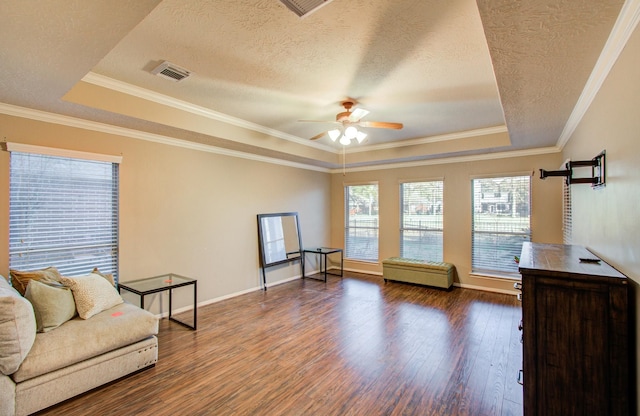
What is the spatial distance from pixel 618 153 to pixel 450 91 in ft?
5.88

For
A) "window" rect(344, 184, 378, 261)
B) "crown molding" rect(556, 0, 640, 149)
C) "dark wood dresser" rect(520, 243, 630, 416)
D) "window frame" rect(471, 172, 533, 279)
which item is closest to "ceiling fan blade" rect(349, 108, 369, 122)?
"crown molding" rect(556, 0, 640, 149)

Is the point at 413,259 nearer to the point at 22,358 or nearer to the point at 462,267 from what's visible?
the point at 462,267

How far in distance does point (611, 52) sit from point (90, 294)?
4.39 m

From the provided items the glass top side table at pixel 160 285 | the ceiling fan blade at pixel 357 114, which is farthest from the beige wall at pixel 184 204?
the ceiling fan blade at pixel 357 114

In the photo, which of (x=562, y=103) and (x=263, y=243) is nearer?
(x=562, y=103)

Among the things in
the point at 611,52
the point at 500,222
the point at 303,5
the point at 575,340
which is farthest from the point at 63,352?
the point at 500,222

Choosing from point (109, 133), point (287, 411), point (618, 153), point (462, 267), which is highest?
point (109, 133)

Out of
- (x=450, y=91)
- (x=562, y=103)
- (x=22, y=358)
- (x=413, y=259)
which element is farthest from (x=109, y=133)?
(x=413, y=259)

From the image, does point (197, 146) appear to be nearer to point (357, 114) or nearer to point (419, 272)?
point (357, 114)

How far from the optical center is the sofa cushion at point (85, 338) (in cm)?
215

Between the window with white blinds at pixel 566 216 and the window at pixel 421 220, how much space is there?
6.21 feet

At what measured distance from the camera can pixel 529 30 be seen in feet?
5.26

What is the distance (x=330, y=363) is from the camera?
2.89 meters

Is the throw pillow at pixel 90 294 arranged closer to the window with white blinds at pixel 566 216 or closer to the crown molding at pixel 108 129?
the crown molding at pixel 108 129
